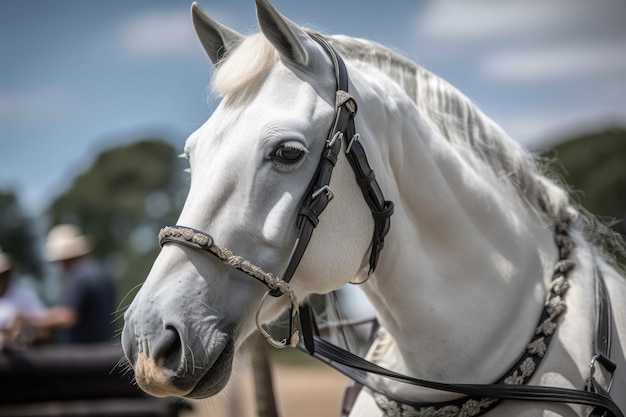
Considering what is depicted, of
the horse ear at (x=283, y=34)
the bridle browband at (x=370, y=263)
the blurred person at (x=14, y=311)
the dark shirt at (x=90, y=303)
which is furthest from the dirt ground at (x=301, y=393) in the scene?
the horse ear at (x=283, y=34)

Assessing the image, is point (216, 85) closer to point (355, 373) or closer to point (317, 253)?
point (317, 253)

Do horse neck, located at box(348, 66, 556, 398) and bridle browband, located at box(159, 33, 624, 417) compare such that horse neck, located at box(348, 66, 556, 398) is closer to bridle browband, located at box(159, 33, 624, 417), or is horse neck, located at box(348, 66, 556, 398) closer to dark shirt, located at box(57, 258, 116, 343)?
bridle browband, located at box(159, 33, 624, 417)

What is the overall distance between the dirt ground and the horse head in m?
2.42

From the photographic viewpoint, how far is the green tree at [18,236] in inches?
1596

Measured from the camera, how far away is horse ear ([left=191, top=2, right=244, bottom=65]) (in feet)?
8.25

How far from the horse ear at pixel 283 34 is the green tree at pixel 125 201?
32504mm

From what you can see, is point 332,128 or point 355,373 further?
point 355,373

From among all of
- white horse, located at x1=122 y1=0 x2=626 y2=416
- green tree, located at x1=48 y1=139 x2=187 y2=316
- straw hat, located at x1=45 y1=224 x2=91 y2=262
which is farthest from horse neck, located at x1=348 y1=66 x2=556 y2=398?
green tree, located at x1=48 y1=139 x2=187 y2=316

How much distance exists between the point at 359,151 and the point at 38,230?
144ft

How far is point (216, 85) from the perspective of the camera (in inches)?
92.4

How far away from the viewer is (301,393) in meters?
15.0

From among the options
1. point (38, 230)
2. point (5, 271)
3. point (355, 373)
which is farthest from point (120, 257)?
point (355, 373)

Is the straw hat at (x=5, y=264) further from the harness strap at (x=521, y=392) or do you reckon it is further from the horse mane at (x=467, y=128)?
the harness strap at (x=521, y=392)

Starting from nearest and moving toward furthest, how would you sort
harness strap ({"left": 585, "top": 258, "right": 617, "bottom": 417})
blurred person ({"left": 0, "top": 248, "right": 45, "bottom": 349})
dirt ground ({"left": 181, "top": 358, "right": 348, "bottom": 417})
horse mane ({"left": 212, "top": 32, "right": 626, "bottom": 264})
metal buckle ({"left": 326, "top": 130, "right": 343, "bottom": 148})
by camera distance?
metal buckle ({"left": 326, "top": 130, "right": 343, "bottom": 148})
harness strap ({"left": 585, "top": 258, "right": 617, "bottom": 417})
horse mane ({"left": 212, "top": 32, "right": 626, "bottom": 264})
blurred person ({"left": 0, "top": 248, "right": 45, "bottom": 349})
dirt ground ({"left": 181, "top": 358, "right": 348, "bottom": 417})
